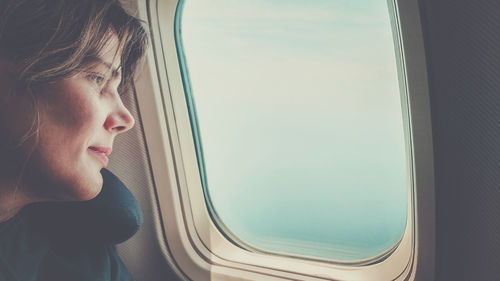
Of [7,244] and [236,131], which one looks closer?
[7,244]

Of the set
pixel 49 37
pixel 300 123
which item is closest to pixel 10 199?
pixel 49 37

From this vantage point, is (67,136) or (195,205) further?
(195,205)

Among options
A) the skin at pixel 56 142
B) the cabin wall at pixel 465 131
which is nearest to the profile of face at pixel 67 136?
the skin at pixel 56 142

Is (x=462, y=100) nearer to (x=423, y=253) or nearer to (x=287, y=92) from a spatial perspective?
(x=423, y=253)

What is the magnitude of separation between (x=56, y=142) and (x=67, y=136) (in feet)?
0.09

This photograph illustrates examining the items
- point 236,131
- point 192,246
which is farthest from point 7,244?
point 236,131

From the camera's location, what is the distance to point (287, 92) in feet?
4.81

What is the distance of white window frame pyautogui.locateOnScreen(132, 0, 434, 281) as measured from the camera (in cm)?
114

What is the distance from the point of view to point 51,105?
2.93 feet

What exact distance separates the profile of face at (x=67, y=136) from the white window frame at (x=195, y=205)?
1.67 feet

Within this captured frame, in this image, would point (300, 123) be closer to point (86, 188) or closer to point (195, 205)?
point (195, 205)

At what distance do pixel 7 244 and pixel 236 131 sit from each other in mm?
890

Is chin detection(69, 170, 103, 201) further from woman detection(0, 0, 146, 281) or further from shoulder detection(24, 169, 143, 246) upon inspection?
shoulder detection(24, 169, 143, 246)

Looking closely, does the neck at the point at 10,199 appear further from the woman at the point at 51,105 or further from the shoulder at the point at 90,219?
the shoulder at the point at 90,219
